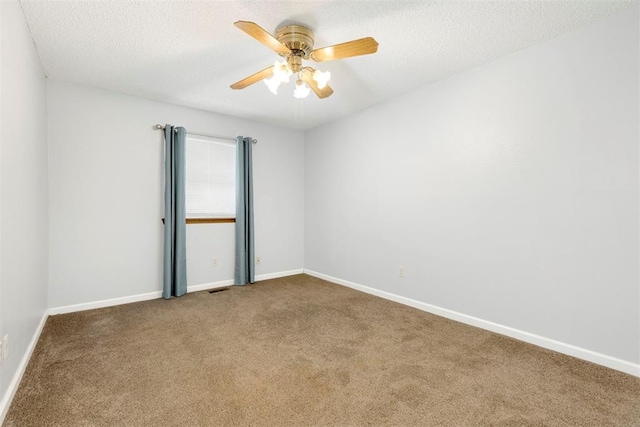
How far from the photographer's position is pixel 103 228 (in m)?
3.40

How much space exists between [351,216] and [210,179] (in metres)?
2.01

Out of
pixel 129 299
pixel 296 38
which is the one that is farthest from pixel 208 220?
pixel 296 38

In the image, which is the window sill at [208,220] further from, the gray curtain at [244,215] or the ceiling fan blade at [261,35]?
the ceiling fan blade at [261,35]

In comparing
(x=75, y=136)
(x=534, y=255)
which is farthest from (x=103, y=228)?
(x=534, y=255)

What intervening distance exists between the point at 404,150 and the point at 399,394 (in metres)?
2.51

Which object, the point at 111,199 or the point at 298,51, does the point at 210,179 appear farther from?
the point at 298,51

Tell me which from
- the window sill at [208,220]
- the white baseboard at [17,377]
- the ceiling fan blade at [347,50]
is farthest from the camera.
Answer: the window sill at [208,220]

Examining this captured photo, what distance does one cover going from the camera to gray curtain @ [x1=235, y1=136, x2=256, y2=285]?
4289 mm

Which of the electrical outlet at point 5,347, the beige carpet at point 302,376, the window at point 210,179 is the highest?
the window at point 210,179

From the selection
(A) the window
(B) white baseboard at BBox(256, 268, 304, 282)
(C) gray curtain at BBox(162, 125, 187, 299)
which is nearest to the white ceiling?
(C) gray curtain at BBox(162, 125, 187, 299)

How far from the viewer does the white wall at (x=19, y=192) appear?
1.63 m

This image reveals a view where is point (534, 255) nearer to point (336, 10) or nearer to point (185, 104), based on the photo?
point (336, 10)

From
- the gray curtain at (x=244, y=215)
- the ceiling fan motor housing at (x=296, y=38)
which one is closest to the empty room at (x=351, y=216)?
the ceiling fan motor housing at (x=296, y=38)

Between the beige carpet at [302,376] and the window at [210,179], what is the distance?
4.96 ft
